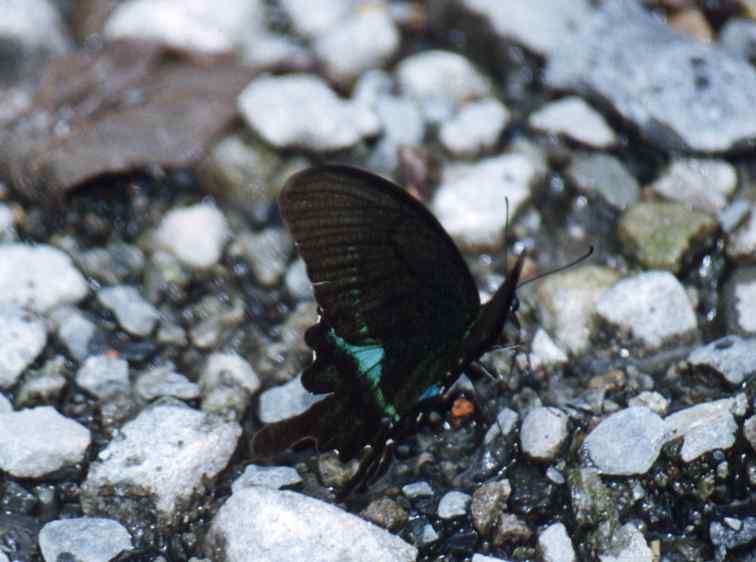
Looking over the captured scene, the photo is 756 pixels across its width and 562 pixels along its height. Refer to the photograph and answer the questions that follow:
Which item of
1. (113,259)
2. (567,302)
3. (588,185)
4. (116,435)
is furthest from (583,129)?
(116,435)

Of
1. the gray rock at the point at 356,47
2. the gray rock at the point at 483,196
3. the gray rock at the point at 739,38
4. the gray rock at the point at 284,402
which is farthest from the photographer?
the gray rock at the point at 356,47

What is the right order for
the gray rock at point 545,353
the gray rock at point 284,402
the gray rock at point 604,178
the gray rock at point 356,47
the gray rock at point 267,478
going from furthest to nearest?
the gray rock at point 356,47 → the gray rock at point 604,178 → the gray rock at point 545,353 → the gray rock at point 284,402 → the gray rock at point 267,478

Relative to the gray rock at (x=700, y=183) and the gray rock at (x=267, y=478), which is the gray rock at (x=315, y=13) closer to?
the gray rock at (x=700, y=183)

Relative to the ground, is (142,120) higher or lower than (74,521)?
higher

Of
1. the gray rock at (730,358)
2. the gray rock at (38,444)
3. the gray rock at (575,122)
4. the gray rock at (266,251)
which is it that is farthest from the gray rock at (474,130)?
the gray rock at (38,444)

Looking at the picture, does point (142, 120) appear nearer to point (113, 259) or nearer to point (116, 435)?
point (113, 259)

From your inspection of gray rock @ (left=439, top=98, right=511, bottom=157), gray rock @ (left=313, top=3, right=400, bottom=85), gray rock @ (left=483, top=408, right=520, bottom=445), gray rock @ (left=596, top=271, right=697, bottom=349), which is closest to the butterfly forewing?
gray rock @ (left=483, top=408, right=520, bottom=445)

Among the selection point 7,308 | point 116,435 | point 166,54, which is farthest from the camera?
point 166,54
